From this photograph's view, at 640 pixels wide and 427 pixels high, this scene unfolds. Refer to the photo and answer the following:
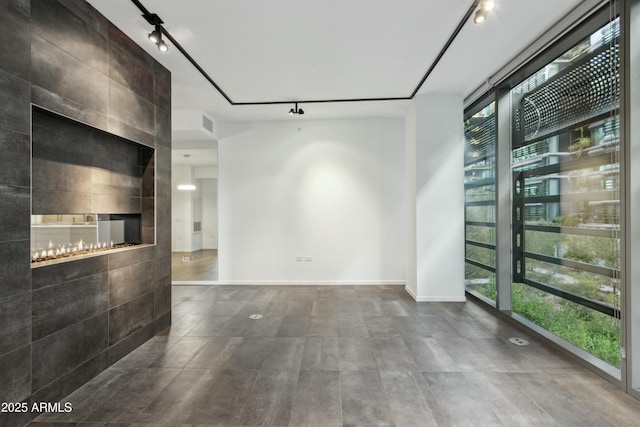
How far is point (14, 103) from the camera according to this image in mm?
1757

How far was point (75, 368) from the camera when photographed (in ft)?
7.17

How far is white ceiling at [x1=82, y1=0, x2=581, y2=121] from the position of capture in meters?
2.44

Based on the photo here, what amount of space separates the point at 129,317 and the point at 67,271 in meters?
0.85

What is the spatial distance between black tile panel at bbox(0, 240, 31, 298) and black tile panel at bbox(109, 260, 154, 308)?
0.76 metres

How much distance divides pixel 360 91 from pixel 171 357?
3982mm

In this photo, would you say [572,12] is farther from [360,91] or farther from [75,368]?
[75,368]

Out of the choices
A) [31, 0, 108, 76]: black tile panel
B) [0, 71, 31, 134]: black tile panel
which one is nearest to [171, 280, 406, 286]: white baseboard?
[31, 0, 108, 76]: black tile panel

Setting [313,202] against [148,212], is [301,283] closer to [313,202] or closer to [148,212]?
[313,202]

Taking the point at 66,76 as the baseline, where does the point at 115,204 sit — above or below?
below

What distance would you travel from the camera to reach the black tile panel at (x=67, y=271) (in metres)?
1.92

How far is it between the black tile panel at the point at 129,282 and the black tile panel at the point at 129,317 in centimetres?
6

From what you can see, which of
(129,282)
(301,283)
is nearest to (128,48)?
(129,282)

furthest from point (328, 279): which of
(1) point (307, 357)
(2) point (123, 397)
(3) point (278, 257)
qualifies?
(2) point (123, 397)

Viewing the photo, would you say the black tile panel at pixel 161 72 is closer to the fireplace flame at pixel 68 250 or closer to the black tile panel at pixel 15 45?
the black tile panel at pixel 15 45
